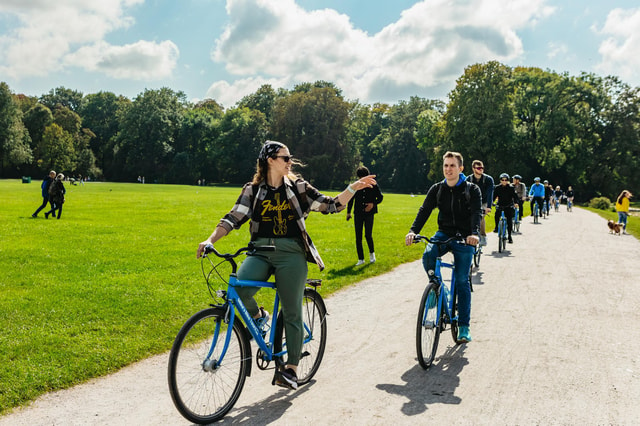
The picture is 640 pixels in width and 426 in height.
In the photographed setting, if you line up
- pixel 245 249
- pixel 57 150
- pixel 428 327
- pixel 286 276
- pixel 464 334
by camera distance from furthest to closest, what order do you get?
pixel 57 150 → pixel 464 334 → pixel 428 327 → pixel 286 276 → pixel 245 249

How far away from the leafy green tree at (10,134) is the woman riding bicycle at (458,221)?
8576cm

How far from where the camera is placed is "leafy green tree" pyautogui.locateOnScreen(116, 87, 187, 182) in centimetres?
8819

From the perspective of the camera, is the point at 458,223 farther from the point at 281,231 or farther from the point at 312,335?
the point at 281,231

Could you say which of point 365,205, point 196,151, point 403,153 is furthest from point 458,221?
point 196,151

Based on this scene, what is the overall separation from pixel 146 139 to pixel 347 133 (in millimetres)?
35226

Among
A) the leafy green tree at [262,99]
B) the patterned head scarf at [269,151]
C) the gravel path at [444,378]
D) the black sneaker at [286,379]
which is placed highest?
the leafy green tree at [262,99]

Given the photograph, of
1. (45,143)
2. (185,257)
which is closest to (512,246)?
(185,257)

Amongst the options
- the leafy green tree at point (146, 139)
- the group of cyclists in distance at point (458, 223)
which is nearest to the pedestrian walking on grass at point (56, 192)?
the group of cyclists in distance at point (458, 223)

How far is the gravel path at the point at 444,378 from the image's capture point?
407 cm

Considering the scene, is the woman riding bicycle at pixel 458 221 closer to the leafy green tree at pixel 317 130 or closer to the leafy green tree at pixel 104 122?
the leafy green tree at pixel 317 130

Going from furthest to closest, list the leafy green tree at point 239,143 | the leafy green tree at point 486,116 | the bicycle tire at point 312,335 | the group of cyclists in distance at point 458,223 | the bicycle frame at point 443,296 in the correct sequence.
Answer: the leafy green tree at point 239,143 → the leafy green tree at point 486,116 → the group of cyclists in distance at point 458,223 → the bicycle frame at point 443,296 → the bicycle tire at point 312,335

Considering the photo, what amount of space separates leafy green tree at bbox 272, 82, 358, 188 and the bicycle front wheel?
75190mm

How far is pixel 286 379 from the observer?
13.9 feet

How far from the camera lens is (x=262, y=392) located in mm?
4512
